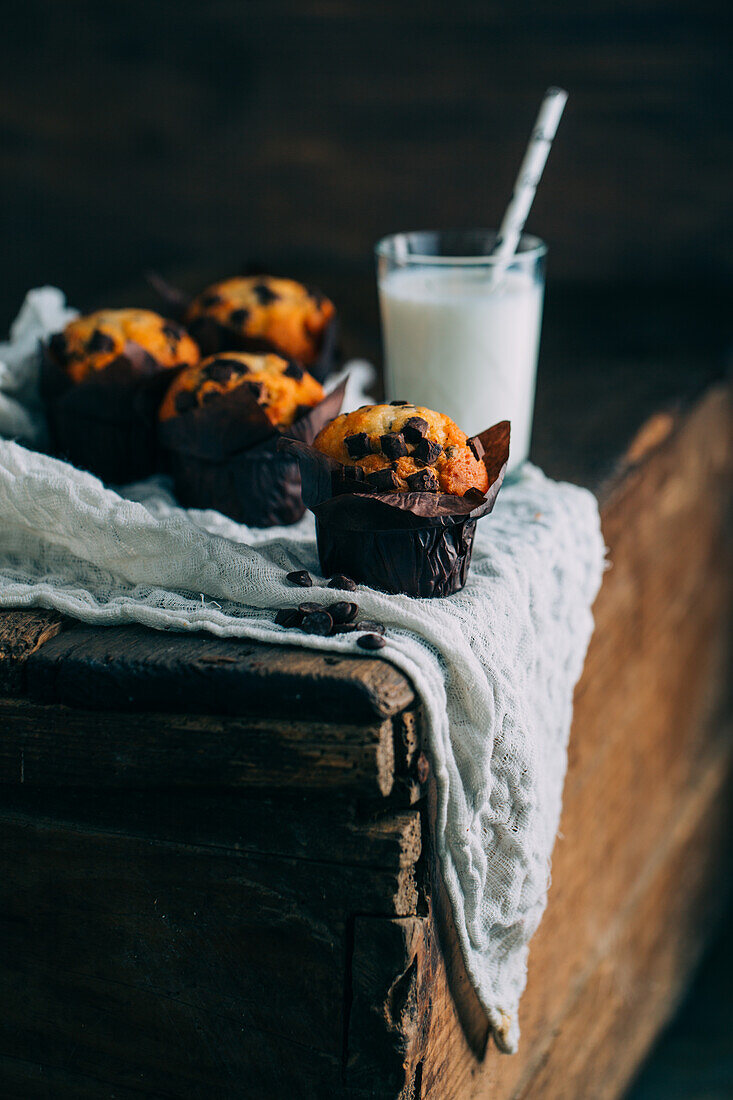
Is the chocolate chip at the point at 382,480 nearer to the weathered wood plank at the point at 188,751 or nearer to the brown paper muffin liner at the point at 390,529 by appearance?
the brown paper muffin liner at the point at 390,529

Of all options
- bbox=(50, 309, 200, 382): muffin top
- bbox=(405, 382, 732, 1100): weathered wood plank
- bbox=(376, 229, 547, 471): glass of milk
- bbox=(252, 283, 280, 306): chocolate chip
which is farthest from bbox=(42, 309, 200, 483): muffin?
bbox=(405, 382, 732, 1100): weathered wood plank

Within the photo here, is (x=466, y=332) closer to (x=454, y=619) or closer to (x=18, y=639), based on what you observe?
(x=454, y=619)

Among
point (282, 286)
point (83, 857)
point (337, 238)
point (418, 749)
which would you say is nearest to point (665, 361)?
point (282, 286)

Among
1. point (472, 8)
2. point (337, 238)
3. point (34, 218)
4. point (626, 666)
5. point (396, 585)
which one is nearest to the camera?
point (396, 585)

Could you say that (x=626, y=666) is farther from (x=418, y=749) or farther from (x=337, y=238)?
(x=337, y=238)

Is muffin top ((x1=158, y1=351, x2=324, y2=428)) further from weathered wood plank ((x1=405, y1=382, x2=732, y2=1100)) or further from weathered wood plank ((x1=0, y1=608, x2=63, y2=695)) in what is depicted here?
weathered wood plank ((x1=405, y1=382, x2=732, y2=1100))

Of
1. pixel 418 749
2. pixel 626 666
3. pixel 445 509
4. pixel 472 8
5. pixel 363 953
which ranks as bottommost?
pixel 626 666

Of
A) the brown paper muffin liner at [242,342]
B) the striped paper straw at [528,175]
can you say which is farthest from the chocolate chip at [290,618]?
the striped paper straw at [528,175]
